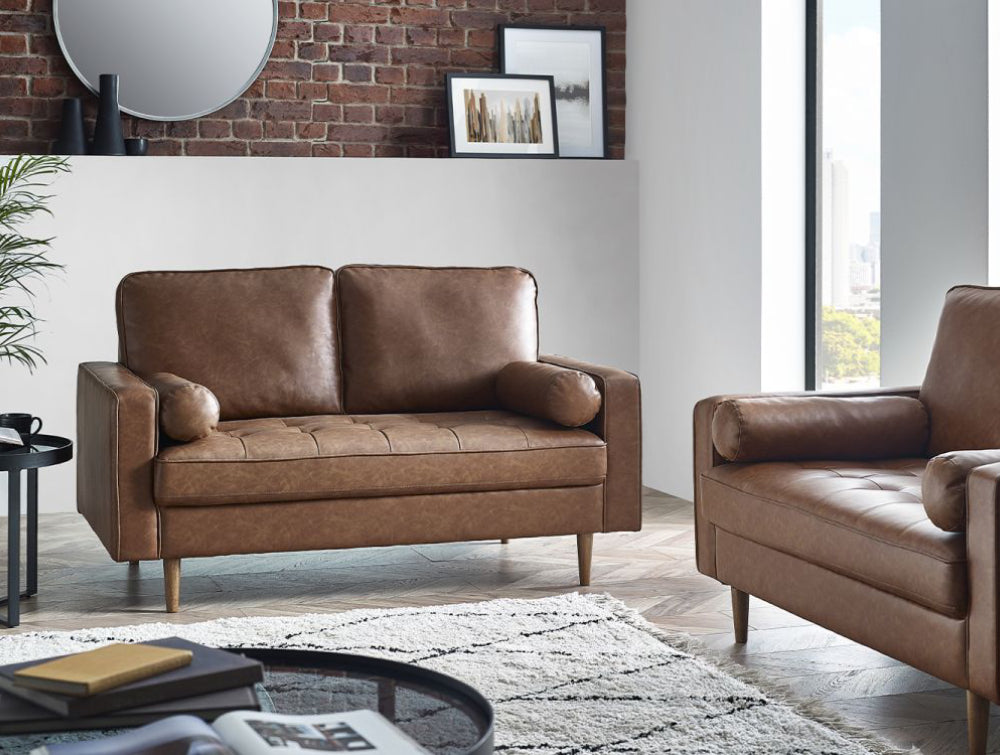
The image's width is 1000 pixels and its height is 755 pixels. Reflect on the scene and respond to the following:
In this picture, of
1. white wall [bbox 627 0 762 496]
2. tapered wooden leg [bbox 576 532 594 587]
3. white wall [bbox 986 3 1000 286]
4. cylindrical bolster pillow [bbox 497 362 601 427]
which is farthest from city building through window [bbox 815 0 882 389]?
tapered wooden leg [bbox 576 532 594 587]

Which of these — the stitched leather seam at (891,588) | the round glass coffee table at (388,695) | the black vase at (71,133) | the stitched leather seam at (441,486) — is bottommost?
the stitched leather seam at (891,588)

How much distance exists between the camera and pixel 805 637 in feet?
10.5

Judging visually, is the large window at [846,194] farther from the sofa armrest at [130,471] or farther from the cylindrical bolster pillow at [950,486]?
the sofa armrest at [130,471]

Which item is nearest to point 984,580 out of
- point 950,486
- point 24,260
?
point 950,486

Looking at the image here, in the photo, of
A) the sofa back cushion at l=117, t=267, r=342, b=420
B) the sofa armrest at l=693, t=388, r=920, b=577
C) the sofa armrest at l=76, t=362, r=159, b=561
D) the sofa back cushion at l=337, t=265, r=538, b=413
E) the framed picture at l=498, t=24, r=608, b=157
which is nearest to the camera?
the sofa armrest at l=693, t=388, r=920, b=577

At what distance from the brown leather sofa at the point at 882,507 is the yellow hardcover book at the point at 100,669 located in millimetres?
1389

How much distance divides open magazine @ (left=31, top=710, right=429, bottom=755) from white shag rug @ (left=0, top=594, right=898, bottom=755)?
845 mm

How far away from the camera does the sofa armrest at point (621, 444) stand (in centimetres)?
369

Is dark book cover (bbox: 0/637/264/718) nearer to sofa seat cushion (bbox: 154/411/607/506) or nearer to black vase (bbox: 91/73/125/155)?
sofa seat cushion (bbox: 154/411/607/506)

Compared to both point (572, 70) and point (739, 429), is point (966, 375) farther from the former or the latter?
point (572, 70)

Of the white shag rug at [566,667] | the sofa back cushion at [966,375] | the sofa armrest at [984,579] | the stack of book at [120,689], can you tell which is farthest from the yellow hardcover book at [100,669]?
the sofa back cushion at [966,375]

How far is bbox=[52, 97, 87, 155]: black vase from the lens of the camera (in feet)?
16.5

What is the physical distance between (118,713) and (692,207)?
4.02 meters

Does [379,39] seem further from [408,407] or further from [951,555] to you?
[951,555]
